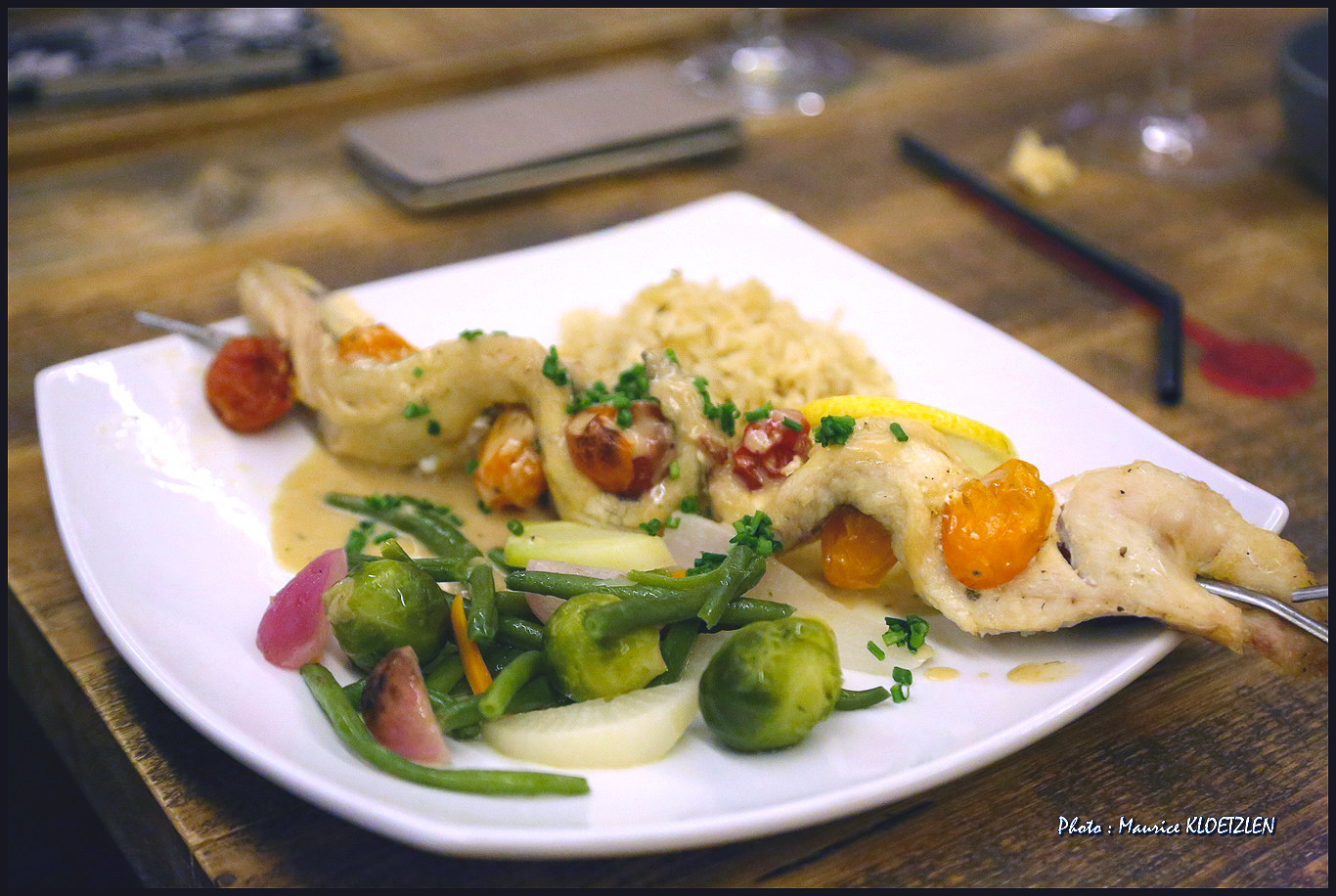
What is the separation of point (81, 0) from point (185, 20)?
184 centimetres

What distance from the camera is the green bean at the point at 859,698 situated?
2318mm

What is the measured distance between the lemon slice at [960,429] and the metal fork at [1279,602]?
64 cm

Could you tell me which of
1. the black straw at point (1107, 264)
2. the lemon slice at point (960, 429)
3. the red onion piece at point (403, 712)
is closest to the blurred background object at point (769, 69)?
the black straw at point (1107, 264)

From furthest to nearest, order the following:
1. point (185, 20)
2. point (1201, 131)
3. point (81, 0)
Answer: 1. point (81, 0)
2. point (185, 20)
3. point (1201, 131)

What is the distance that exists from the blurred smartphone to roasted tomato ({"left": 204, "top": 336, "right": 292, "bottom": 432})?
173 cm

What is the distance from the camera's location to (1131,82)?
21.0 ft

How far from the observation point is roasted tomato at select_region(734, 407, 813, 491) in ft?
9.45

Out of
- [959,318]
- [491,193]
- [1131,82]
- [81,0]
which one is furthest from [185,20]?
[1131,82]

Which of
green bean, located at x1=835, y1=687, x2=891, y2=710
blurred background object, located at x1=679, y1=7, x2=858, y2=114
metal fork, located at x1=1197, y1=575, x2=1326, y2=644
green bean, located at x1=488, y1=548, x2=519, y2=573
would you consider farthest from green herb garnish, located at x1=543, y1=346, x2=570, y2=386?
blurred background object, located at x1=679, y1=7, x2=858, y2=114

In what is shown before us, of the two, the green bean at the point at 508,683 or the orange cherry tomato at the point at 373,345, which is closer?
the green bean at the point at 508,683

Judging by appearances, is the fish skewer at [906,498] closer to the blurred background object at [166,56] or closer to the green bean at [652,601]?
the green bean at [652,601]

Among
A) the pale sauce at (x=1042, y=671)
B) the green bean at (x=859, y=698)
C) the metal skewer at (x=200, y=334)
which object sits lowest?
the pale sauce at (x=1042, y=671)

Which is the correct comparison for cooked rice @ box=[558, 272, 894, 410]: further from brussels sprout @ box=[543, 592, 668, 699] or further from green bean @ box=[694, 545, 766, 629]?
brussels sprout @ box=[543, 592, 668, 699]

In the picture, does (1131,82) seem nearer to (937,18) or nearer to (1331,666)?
(937,18)
